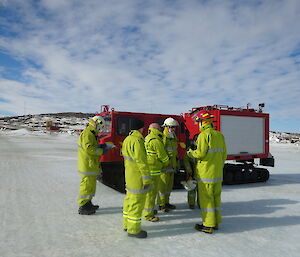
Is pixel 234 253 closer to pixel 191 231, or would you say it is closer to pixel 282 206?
pixel 191 231

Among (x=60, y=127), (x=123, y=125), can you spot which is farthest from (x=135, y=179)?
(x=60, y=127)

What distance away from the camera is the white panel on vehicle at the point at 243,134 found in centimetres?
788

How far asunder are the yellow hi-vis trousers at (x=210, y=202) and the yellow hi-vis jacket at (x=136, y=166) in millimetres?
1036

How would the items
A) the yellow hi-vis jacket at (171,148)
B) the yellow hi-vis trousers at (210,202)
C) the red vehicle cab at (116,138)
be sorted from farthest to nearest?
the red vehicle cab at (116,138)
the yellow hi-vis jacket at (171,148)
the yellow hi-vis trousers at (210,202)

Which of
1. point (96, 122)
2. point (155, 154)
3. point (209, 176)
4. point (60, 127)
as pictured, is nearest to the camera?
point (209, 176)

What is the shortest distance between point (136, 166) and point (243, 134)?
230 inches

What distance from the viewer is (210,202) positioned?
12.6 ft

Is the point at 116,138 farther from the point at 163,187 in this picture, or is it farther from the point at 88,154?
the point at 163,187

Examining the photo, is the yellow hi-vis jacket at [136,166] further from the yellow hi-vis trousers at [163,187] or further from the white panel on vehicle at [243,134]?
the white panel on vehicle at [243,134]

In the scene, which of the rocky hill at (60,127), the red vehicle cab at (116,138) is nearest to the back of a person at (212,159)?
the red vehicle cab at (116,138)

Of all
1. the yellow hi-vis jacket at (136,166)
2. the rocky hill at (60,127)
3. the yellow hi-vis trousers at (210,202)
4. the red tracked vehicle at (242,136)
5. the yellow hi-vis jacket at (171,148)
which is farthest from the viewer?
the rocky hill at (60,127)

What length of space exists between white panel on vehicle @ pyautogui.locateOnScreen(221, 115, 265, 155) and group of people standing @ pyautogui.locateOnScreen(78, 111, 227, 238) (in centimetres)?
351

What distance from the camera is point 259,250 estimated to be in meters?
3.35

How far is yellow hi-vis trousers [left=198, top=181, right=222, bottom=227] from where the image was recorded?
3838 mm
